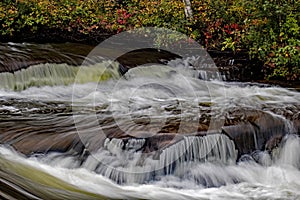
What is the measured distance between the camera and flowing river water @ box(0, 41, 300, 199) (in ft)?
16.0

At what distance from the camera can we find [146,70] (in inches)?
362

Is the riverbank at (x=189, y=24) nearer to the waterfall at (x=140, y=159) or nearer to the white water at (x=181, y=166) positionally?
the white water at (x=181, y=166)

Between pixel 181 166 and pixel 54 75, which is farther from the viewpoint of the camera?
pixel 54 75

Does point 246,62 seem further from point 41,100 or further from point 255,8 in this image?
point 41,100

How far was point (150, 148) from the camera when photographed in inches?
203

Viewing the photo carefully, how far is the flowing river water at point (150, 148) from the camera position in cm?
487

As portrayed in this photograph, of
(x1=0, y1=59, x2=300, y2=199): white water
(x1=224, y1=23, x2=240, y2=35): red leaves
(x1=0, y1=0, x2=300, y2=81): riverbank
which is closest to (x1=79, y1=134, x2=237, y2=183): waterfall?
(x1=0, y1=59, x2=300, y2=199): white water

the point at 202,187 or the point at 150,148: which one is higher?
the point at 150,148

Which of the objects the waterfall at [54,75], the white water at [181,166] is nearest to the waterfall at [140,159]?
the white water at [181,166]

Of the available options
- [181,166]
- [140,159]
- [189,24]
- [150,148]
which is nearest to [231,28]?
[189,24]

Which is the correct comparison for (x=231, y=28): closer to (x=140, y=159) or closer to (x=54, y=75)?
(x=54, y=75)

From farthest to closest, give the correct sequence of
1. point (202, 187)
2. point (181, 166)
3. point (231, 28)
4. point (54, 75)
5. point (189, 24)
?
point (189, 24) → point (231, 28) → point (54, 75) → point (181, 166) → point (202, 187)

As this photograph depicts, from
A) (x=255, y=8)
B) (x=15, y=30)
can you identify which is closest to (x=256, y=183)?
(x=255, y=8)

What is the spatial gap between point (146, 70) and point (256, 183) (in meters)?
4.46
